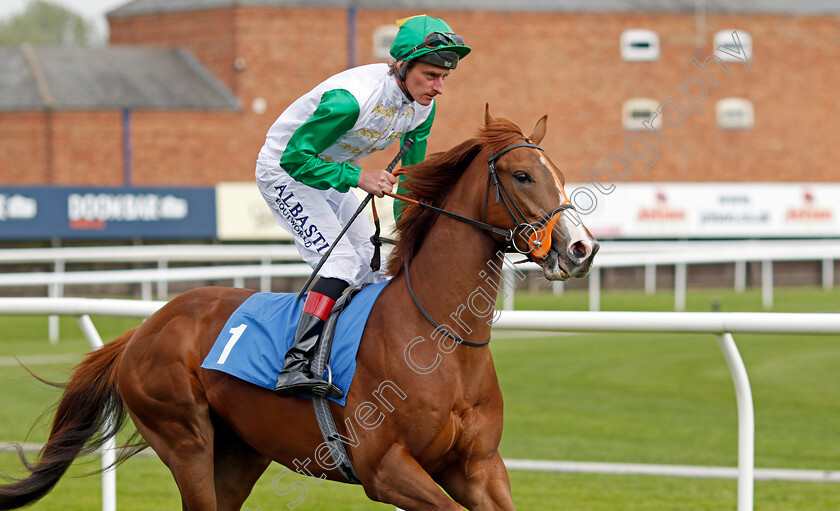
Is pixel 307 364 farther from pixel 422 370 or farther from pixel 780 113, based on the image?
pixel 780 113

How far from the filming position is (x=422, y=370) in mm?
3094

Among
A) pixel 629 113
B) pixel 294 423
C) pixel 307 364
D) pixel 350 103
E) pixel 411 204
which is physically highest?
pixel 629 113

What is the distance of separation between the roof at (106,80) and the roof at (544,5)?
1.60m

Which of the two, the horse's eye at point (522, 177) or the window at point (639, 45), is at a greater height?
the window at point (639, 45)

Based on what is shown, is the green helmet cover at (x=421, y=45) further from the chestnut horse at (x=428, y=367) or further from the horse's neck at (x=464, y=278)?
the horse's neck at (x=464, y=278)

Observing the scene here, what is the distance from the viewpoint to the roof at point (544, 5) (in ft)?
84.9

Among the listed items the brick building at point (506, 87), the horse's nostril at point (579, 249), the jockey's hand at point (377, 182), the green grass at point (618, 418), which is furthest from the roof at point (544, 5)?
the horse's nostril at point (579, 249)

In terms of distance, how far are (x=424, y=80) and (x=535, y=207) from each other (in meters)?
0.69

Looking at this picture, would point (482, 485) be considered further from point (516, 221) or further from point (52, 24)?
point (52, 24)

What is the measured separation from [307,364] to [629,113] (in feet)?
82.2

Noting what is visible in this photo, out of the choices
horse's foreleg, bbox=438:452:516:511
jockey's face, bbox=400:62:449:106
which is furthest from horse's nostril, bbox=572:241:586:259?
jockey's face, bbox=400:62:449:106

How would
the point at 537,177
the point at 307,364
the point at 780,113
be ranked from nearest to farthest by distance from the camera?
the point at 537,177, the point at 307,364, the point at 780,113

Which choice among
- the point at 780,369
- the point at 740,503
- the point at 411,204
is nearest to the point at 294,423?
the point at 411,204

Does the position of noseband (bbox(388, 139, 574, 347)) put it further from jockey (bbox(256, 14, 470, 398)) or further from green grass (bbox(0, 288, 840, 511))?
green grass (bbox(0, 288, 840, 511))
